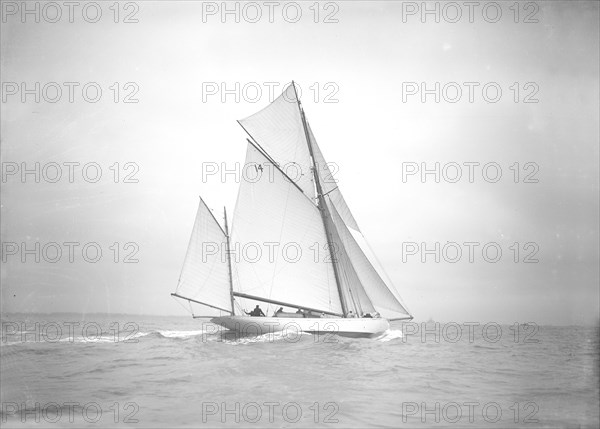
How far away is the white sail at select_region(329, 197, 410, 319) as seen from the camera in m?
28.6

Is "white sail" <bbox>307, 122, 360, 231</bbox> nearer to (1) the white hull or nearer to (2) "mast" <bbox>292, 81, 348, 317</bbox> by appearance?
(2) "mast" <bbox>292, 81, 348, 317</bbox>

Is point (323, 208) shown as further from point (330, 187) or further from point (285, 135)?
point (285, 135)

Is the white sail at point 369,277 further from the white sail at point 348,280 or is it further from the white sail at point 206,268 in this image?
the white sail at point 206,268

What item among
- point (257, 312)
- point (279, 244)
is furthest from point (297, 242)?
point (257, 312)

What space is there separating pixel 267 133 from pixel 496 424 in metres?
21.5

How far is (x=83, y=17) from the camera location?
16594 millimetres

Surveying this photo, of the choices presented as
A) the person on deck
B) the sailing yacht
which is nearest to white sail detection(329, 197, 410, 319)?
the sailing yacht

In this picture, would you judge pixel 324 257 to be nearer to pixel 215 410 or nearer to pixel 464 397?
pixel 464 397

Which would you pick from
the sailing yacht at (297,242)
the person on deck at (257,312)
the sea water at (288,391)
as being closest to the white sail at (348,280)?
the sailing yacht at (297,242)

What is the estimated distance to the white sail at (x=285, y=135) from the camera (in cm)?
2897

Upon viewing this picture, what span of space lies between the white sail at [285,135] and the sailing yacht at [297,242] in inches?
2.2

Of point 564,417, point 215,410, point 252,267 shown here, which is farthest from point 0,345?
point 564,417

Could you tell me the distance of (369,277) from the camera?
Result: 28.7m

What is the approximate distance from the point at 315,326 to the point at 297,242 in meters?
4.67
